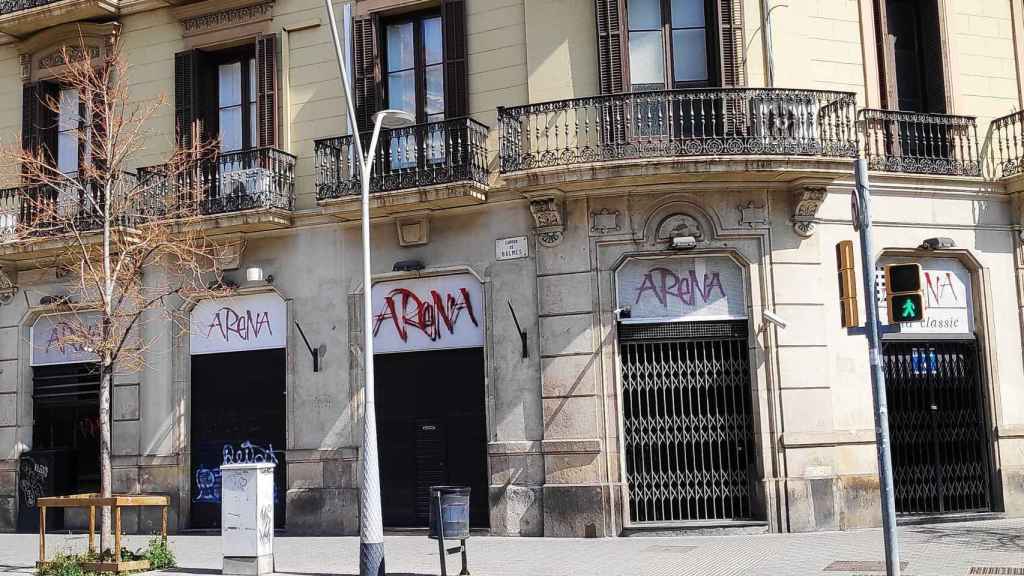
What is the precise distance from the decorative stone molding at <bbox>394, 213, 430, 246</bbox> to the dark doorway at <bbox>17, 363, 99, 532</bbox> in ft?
22.0

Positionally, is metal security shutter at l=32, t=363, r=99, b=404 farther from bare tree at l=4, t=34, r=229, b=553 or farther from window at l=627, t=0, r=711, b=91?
window at l=627, t=0, r=711, b=91

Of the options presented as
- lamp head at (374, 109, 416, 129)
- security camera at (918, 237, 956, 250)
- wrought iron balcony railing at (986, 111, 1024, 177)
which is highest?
wrought iron balcony railing at (986, 111, 1024, 177)

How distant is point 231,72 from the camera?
19.8 meters

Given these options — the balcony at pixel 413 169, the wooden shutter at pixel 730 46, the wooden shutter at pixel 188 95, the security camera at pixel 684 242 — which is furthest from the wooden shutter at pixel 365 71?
the wooden shutter at pixel 730 46

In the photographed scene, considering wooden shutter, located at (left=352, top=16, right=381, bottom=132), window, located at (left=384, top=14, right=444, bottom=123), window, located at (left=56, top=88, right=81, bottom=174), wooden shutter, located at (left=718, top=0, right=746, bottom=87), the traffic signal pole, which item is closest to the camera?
the traffic signal pole

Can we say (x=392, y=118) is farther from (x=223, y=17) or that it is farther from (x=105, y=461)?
(x=223, y=17)

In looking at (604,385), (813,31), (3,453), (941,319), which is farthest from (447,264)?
(3,453)

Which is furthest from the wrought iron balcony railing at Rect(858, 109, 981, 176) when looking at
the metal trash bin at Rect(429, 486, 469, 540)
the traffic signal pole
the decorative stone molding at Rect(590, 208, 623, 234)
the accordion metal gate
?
the metal trash bin at Rect(429, 486, 469, 540)

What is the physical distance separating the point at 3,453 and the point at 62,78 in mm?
7172

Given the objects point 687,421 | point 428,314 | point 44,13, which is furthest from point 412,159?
point 44,13

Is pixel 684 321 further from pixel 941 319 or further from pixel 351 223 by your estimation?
pixel 351 223

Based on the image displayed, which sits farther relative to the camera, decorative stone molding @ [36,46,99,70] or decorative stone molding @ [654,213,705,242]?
decorative stone molding @ [36,46,99,70]

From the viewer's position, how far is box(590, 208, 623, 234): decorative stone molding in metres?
16.4

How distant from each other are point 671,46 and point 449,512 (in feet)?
27.3
